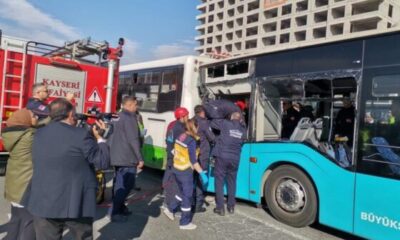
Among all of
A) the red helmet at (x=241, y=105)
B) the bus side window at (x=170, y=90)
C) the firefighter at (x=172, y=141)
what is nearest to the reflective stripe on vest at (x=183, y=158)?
the firefighter at (x=172, y=141)

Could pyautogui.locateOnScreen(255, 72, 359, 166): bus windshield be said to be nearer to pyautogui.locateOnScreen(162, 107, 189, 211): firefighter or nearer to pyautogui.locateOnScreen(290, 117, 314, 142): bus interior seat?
pyautogui.locateOnScreen(290, 117, 314, 142): bus interior seat

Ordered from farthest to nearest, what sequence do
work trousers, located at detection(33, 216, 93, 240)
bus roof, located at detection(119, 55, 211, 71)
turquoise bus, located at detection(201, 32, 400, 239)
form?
bus roof, located at detection(119, 55, 211, 71) → turquoise bus, located at detection(201, 32, 400, 239) → work trousers, located at detection(33, 216, 93, 240)

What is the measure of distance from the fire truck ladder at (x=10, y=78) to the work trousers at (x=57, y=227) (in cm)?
479

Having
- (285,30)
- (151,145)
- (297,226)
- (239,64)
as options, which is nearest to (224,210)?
(297,226)

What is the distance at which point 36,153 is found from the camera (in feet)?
10.2

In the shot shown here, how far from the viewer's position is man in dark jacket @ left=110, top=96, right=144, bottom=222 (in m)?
5.45

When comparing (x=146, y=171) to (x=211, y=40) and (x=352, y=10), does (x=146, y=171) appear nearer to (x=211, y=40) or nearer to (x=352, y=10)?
(x=352, y=10)

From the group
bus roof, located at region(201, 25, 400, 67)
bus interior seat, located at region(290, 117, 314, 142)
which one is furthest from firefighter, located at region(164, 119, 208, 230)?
bus roof, located at region(201, 25, 400, 67)

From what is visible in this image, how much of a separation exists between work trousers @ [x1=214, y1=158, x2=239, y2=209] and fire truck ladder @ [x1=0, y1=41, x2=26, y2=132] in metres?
4.20

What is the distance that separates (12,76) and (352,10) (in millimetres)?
60265

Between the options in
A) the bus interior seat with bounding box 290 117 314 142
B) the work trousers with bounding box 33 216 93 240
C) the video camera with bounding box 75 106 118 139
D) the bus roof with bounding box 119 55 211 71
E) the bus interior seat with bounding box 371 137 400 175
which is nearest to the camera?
the work trousers with bounding box 33 216 93 240

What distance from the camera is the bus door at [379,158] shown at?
177 inches

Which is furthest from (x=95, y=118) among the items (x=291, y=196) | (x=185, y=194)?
(x=291, y=196)

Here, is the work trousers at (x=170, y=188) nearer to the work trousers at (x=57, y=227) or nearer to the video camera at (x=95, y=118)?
the video camera at (x=95, y=118)
